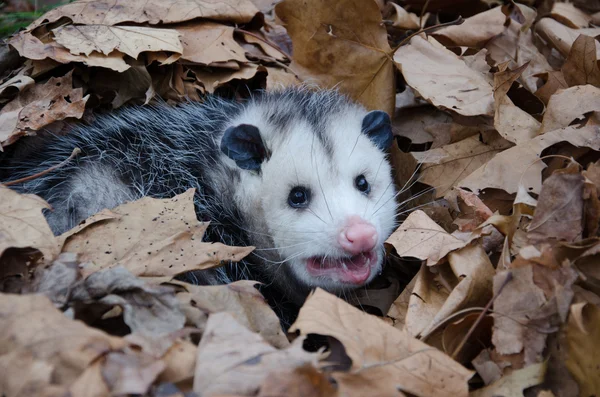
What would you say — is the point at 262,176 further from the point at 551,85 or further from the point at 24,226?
the point at 551,85

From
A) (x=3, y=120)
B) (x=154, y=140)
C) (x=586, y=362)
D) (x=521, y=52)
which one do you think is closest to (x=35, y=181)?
(x=3, y=120)

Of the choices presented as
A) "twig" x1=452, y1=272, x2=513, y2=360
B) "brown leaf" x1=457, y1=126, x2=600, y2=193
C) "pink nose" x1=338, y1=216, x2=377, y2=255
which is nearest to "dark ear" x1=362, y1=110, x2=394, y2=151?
"brown leaf" x1=457, y1=126, x2=600, y2=193

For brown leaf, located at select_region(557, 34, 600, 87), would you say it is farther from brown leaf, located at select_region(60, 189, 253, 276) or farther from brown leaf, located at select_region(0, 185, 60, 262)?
brown leaf, located at select_region(0, 185, 60, 262)

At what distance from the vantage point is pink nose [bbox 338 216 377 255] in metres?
1.92

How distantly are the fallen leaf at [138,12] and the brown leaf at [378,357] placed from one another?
1.70 m

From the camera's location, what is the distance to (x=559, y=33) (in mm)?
2979

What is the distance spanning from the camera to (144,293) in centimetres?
163

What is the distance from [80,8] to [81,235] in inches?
51.1

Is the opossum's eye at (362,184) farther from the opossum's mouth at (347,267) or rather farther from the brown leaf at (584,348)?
the brown leaf at (584,348)

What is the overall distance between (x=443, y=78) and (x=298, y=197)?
34.9 inches

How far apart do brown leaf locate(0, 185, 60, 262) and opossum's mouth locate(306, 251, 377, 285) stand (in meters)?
0.82

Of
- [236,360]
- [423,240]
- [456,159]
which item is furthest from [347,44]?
[236,360]

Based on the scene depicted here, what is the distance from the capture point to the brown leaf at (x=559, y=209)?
1795 mm

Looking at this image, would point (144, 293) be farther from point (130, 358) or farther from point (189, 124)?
point (189, 124)
